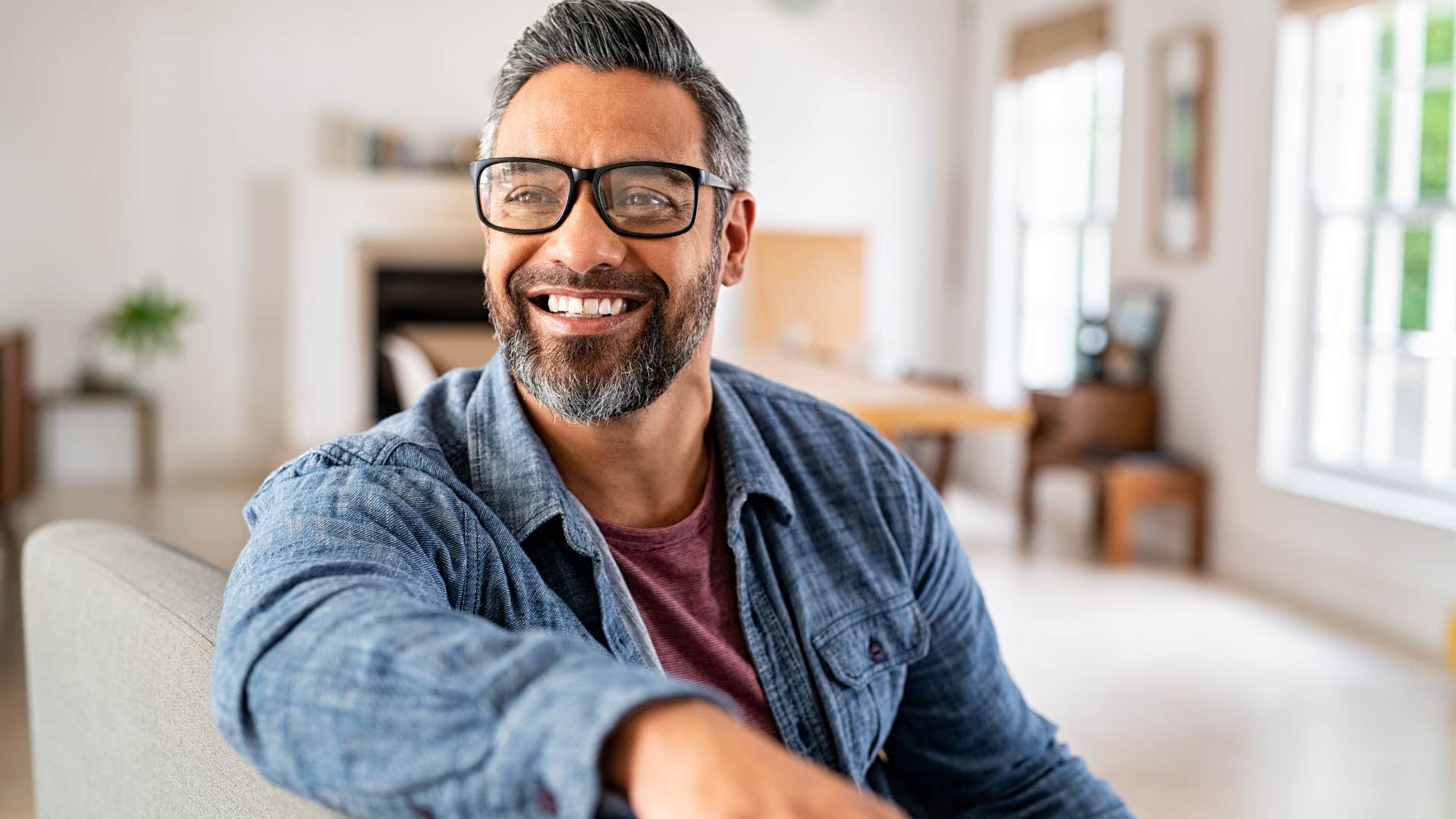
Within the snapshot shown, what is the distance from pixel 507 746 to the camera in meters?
0.69

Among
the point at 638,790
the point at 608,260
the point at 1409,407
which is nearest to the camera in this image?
the point at 638,790

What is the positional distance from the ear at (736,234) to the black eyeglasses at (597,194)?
13 centimetres

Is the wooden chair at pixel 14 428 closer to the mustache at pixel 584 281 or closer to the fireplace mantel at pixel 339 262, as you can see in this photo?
the fireplace mantel at pixel 339 262

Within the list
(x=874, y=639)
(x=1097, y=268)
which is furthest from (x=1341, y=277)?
(x=874, y=639)

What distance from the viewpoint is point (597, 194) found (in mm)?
1145

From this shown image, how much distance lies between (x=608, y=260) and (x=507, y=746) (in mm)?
569

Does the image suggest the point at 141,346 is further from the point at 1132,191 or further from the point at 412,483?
the point at 412,483

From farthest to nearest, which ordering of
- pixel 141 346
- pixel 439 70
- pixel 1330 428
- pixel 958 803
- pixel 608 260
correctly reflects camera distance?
pixel 439 70, pixel 141 346, pixel 1330 428, pixel 958 803, pixel 608 260

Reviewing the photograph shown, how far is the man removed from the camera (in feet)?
2.47

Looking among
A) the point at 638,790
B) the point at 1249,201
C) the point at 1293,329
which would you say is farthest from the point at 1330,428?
the point at 638,790

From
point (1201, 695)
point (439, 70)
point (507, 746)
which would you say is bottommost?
point (1201, 695)

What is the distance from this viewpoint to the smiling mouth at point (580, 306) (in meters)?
1.19

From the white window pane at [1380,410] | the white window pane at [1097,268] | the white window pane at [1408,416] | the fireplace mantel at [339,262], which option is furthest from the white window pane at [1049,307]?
the fireplace mantel at [339,262]

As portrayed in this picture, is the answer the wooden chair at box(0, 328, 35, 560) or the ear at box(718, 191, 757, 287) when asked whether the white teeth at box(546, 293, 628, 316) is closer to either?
the ear at box(718, 191, 757, 287)
